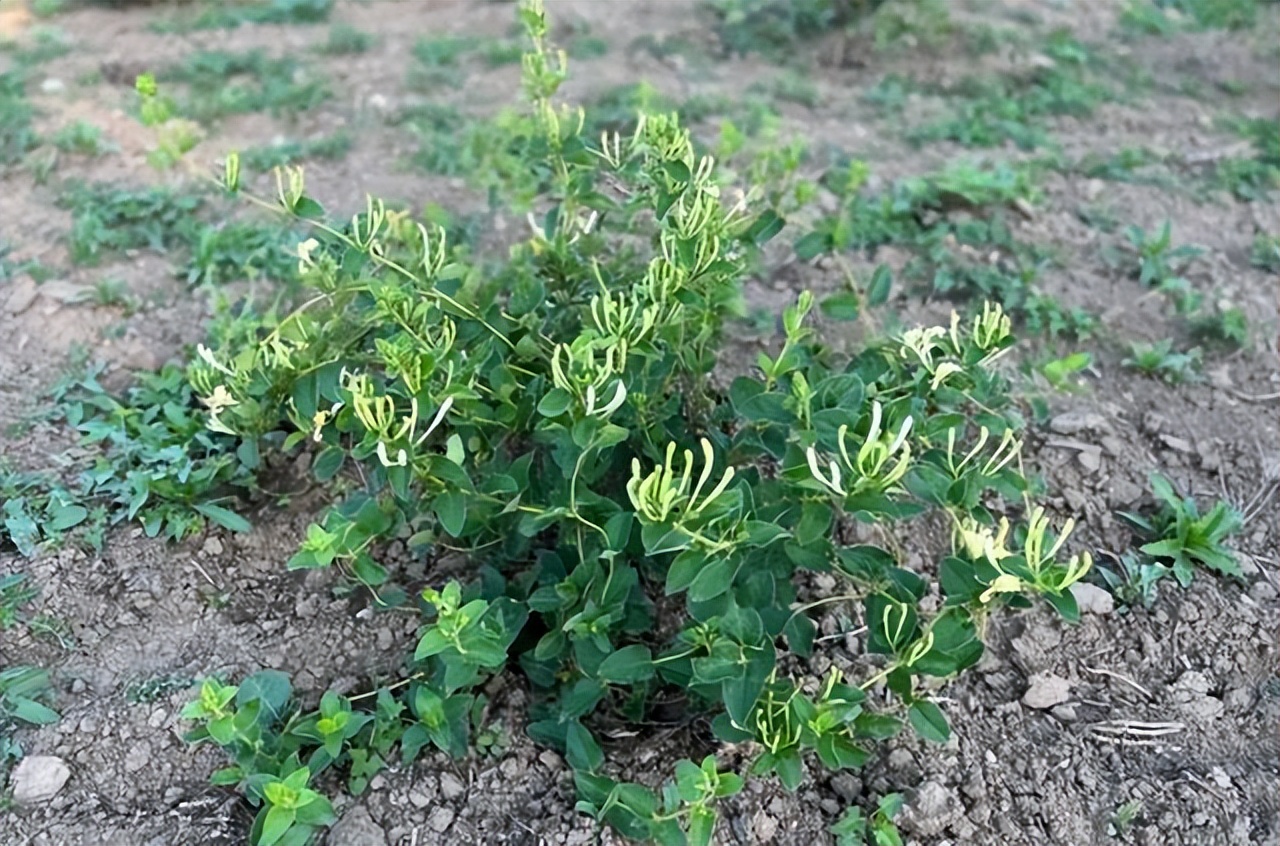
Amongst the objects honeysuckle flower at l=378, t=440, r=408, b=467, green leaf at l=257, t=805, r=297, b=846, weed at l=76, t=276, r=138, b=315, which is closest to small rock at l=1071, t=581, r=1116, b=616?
honeysuckle flower at l=378, t=440, r=408, b=467

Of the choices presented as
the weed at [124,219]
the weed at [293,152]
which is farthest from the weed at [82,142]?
the weed at [293,152]

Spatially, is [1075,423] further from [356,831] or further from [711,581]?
[356,831]

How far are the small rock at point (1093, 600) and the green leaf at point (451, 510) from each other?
1245mm

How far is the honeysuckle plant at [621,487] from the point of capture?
5.96 ft

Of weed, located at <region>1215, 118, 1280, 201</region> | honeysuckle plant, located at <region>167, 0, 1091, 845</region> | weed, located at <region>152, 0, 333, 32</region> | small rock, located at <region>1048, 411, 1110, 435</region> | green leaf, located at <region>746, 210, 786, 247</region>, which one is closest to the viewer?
honeysuckle plant, located at <region>167, 0, 1091, 845</region>

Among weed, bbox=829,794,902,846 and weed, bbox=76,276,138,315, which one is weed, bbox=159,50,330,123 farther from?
weed, bbox=829,794,902,846

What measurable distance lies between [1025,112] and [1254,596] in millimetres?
2291

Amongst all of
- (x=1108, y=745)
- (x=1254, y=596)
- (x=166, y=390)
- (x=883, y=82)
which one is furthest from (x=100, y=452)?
(x=883, y=82)

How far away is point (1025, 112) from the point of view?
167 inches

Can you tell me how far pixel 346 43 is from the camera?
4.54m

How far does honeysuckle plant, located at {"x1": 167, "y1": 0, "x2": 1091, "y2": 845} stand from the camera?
1817 millimetres

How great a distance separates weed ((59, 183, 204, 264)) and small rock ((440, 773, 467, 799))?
1.87m

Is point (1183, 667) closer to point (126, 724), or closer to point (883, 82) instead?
point (126, 724)

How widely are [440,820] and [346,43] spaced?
3.35 metres
